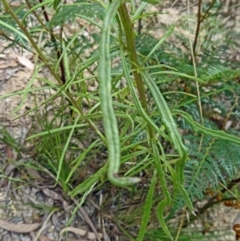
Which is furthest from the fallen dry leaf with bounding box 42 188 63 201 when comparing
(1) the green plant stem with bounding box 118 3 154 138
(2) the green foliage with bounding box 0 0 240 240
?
(1) the green plant stem with bounding box 118 3 154 138

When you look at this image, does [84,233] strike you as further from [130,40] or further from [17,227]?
[130,40]

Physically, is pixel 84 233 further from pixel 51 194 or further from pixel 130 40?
pixel 130 40

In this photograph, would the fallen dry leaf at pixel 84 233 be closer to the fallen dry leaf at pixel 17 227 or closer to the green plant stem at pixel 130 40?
the fallen dry leaf at pixel 17 227

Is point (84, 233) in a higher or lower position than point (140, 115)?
lower

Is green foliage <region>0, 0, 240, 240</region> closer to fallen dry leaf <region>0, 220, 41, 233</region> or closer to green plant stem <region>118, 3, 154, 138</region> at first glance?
green plant stem <region>118, 3, 154, 138</region>

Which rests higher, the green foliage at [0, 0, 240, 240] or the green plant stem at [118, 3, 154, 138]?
the green plant stem at [118, 3, 154, 138]

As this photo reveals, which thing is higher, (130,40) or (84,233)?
(130,40)

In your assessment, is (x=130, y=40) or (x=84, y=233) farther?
(x=84, y=233)

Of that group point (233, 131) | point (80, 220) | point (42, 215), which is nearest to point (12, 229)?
point (42, 215)

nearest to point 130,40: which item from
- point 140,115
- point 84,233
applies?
point 140,115

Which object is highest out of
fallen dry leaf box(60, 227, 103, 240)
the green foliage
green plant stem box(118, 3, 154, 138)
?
green plant stem box(118, 3, 154, 138)

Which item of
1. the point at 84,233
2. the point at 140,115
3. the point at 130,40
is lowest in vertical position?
the point at 84,233

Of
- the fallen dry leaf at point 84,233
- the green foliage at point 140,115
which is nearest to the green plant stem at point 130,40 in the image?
the green foliage at point 140,115
